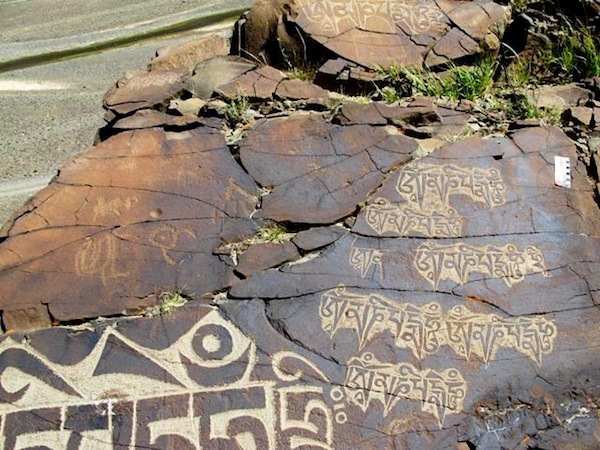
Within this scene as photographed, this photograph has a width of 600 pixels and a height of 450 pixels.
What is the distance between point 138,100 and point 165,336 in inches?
55.3

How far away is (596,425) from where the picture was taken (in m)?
2.71

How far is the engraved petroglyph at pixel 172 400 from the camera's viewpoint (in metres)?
2.70

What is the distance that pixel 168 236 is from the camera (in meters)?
3.16

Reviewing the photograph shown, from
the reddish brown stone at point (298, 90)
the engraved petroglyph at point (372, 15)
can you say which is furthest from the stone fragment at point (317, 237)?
the engraved petroglyph at point (372, 15)

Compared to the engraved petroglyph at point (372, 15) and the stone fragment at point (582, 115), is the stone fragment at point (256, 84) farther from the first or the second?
the stone fragment at point (582, 115)

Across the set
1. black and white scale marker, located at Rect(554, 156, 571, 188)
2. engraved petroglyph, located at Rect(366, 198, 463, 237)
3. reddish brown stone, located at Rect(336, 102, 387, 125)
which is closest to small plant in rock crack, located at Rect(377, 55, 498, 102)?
reddish brown stone, located at Rect(336, 102, 387, 125)

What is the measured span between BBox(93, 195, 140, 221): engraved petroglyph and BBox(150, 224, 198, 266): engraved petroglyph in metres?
0.18

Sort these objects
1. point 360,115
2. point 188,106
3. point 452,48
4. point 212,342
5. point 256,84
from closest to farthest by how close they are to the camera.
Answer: point 212,342, point 360,115, point 188,106, point 256,84, point 452,48

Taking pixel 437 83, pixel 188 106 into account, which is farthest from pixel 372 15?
pixel 188 106

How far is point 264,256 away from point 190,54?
174cm

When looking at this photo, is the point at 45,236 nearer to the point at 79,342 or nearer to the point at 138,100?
the point at 79,342

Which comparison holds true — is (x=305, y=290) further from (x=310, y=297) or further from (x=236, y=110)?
(x=236, y=110)

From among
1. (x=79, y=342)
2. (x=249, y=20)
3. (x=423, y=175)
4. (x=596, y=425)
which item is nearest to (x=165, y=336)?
(x=79, y=342)

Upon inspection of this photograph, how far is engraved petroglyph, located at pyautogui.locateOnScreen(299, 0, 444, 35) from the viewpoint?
4145 mm
